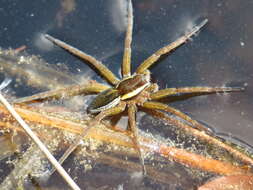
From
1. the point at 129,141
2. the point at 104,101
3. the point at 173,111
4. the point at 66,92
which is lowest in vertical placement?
the point at 129,141

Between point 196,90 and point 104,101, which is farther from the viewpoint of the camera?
point 104,101

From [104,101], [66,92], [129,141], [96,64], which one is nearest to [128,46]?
[96,64]

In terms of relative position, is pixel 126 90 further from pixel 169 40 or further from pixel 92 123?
pixel 169 40

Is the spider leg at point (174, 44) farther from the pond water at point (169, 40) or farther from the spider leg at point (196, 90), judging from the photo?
the spider leg at point (196, 90)

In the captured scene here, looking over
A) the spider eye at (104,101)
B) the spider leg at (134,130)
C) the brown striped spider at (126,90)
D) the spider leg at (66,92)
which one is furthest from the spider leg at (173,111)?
the spider leg at (66,92)

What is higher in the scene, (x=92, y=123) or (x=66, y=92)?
(x=66, y=92)

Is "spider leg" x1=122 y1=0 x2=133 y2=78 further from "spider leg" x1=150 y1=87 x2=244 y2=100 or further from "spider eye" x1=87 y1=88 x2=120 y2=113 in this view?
"spider leg" x1=150 y1=87 x2=244 y2=100

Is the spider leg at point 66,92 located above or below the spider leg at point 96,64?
below
